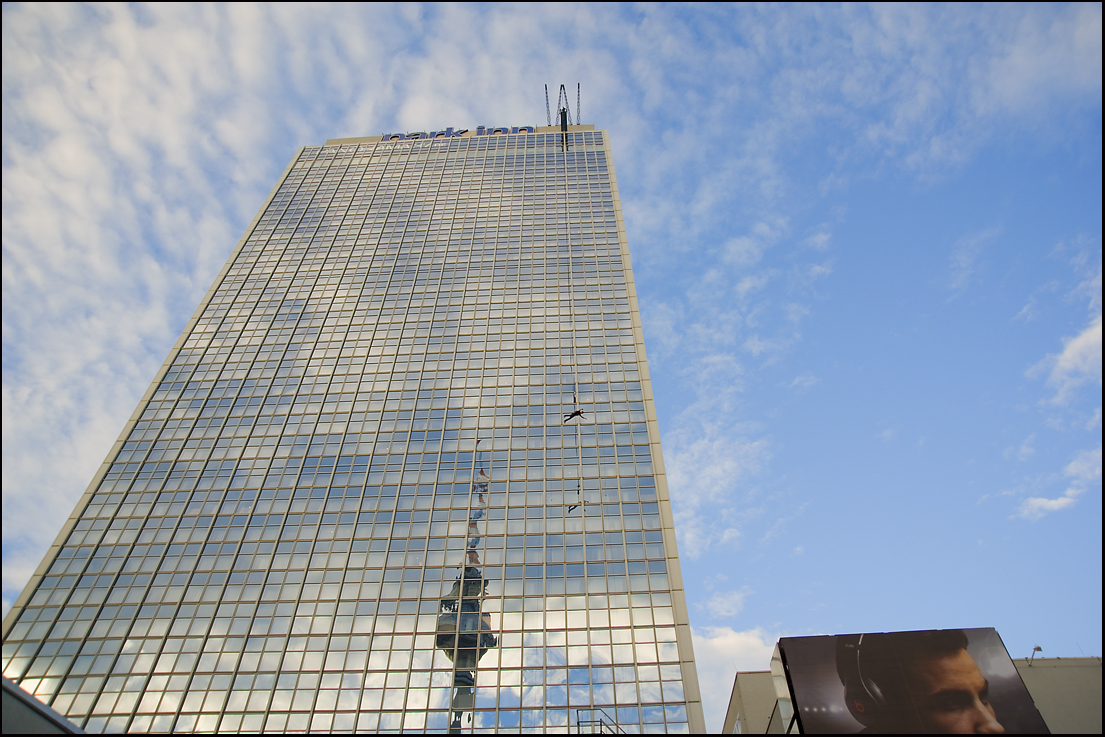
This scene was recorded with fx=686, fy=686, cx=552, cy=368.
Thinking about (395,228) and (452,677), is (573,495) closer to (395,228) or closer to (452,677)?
(452,677)

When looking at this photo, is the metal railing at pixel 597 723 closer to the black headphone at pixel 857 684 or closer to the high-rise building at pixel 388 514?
the high-rise building at pixel 388 514

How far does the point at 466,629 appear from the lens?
55844mm

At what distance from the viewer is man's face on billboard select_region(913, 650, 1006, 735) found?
A: 4572cm

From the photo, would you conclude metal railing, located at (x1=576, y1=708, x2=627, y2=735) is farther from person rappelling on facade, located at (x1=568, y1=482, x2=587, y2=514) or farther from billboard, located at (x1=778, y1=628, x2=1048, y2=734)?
person rappelling on facade, located at (x1=568, y1=482, x2=587, y2=514)

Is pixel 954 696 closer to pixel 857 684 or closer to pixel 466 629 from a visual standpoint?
pixel 857 684

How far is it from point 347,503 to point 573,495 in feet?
72.5

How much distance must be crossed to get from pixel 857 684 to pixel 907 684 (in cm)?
336

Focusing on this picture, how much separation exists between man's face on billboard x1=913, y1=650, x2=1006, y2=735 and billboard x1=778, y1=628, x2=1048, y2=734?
2.3 inches

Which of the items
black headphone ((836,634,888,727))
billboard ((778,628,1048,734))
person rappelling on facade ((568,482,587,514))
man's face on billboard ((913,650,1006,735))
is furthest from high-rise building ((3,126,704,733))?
man's face on billboard ((913,650,1006,735))

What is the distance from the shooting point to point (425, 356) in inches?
3255

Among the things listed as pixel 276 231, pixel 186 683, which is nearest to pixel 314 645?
pixel 186 683

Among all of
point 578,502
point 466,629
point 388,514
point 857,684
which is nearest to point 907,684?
point 857,684

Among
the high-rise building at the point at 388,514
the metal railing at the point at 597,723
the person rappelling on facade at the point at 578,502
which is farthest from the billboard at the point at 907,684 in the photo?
the person rappelling on facade at the point at 578,502

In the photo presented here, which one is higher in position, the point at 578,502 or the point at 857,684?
the point at 578,502
